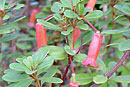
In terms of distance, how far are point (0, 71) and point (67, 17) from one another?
1.69ft

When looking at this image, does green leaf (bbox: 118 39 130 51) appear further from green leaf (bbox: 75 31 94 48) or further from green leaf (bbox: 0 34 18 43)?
green leaf (bbox: 0 34 18 43)

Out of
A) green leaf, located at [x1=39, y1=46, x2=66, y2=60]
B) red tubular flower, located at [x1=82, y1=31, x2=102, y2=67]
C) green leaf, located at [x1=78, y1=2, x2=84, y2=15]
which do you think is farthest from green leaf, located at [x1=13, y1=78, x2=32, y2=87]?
green leaf, located at [x1=78, y1=2, x2=84, y2=15]

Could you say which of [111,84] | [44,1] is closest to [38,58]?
[111,84]

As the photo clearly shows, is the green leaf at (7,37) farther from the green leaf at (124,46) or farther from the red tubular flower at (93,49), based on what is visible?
the green leaf at (124,46)

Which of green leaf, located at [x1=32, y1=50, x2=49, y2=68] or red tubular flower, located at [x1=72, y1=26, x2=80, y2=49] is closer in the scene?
green leaf, located at [x1=32, y1=50, x2=49, y2=68]

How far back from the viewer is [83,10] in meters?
1.03

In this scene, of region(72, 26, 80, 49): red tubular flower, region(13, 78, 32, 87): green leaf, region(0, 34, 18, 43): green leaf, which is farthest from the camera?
region(0, 34, 18, 43): green leaf

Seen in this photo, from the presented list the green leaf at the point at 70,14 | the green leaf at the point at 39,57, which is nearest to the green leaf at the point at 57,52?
the green leaf at the point at 39,57

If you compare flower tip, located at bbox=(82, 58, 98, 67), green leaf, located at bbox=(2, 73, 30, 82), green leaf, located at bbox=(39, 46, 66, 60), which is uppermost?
green leaf, located at bbox=(39, 46, 66, 60)

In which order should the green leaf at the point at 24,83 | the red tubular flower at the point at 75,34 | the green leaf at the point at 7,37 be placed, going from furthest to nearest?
1. the green leaf at the point at 7,37
2. the red tubular flower at the point at 75,34
3. the green leaf at the point at 24,83

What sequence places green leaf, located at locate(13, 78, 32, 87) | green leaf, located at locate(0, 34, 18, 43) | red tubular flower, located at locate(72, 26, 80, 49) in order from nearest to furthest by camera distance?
1. green leaf, located at locate(13, 78, 32, 87)
2. red tubular flower, located at locate(72, 26, 80, 49)
3. green leaf, located at locate(0, 34, 18, 43)

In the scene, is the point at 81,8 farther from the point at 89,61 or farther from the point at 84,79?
the point at 84,79

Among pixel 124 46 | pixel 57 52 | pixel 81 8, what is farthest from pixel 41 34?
pixel 124 46

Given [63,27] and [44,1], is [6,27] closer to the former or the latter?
[63,27]
